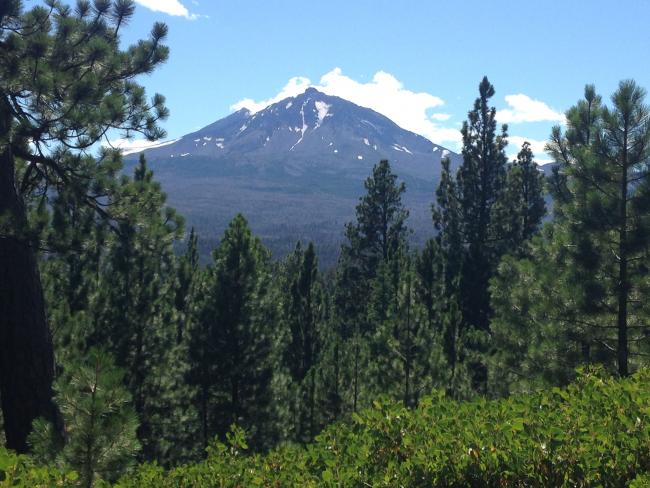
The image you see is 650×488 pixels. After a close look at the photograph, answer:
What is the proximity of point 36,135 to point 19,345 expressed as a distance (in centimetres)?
265

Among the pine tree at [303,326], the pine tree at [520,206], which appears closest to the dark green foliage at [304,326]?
the pine tree at [303,326]

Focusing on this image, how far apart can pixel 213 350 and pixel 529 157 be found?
21.3 metres

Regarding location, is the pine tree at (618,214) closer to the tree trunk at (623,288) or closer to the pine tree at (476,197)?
the tree trunk at (623,288)

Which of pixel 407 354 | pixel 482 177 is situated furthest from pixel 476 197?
pixel 407 354

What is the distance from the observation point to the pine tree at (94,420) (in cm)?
434

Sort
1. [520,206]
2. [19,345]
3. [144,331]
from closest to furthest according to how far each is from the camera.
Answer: [19,345], [144,331], [520,206]

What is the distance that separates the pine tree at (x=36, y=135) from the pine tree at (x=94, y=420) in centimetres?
313

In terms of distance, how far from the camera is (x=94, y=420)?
435cm

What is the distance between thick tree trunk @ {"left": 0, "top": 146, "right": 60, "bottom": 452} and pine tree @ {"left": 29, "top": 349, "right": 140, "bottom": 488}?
10.0 ft

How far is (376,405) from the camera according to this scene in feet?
15.3

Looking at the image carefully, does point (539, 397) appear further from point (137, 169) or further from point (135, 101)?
point (137, 169)

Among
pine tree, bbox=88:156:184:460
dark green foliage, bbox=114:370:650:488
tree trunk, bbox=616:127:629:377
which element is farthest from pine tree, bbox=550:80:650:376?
pine tree, bbox=88:156:184:460

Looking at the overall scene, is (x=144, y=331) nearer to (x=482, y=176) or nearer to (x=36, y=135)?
(x=36, y=135)

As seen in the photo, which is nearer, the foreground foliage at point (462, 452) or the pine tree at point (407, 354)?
the foreground foliage at point (462, 452)
